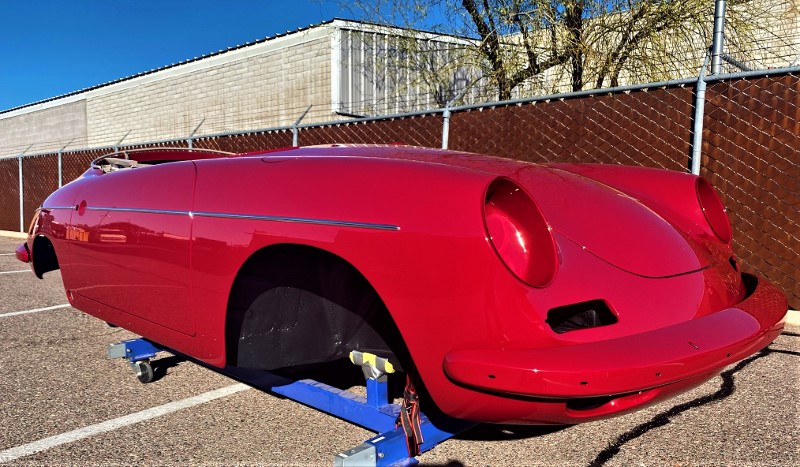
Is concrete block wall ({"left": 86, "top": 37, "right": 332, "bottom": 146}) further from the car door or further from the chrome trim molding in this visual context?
the chrome trim molding

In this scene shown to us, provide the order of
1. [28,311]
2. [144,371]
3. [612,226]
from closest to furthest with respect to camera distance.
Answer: [612,226] < [144,371] < [28,311]

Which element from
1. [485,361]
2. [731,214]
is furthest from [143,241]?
[731,214]

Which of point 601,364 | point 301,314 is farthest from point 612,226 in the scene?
point 301,314

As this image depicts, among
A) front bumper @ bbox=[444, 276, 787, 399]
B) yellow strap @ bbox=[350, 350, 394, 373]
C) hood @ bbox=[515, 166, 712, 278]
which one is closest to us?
front bumper @ bbox=[444, 276, 787, 399]

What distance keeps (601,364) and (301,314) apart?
123cm

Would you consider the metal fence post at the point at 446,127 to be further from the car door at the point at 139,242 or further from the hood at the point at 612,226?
the hood at the point at 612,226

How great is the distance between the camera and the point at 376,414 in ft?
6.97

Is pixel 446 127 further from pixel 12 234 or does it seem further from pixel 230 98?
pixel 12 234

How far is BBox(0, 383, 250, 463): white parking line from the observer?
88.3 inches

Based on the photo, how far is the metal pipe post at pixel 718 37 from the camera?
4.59 metres

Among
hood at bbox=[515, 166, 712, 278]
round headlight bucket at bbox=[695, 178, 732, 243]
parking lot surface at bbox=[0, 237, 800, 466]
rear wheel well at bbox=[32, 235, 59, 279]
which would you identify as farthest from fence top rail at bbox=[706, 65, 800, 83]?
rear wheel well at bbox=[32, 235, 59, 279]

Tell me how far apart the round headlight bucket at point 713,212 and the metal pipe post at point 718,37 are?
2597 millimetres

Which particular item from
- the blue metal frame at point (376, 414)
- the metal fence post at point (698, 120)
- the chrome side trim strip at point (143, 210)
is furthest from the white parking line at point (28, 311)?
the metal fence post at point (698, 120)

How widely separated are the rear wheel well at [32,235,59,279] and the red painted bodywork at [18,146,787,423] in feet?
4.30
